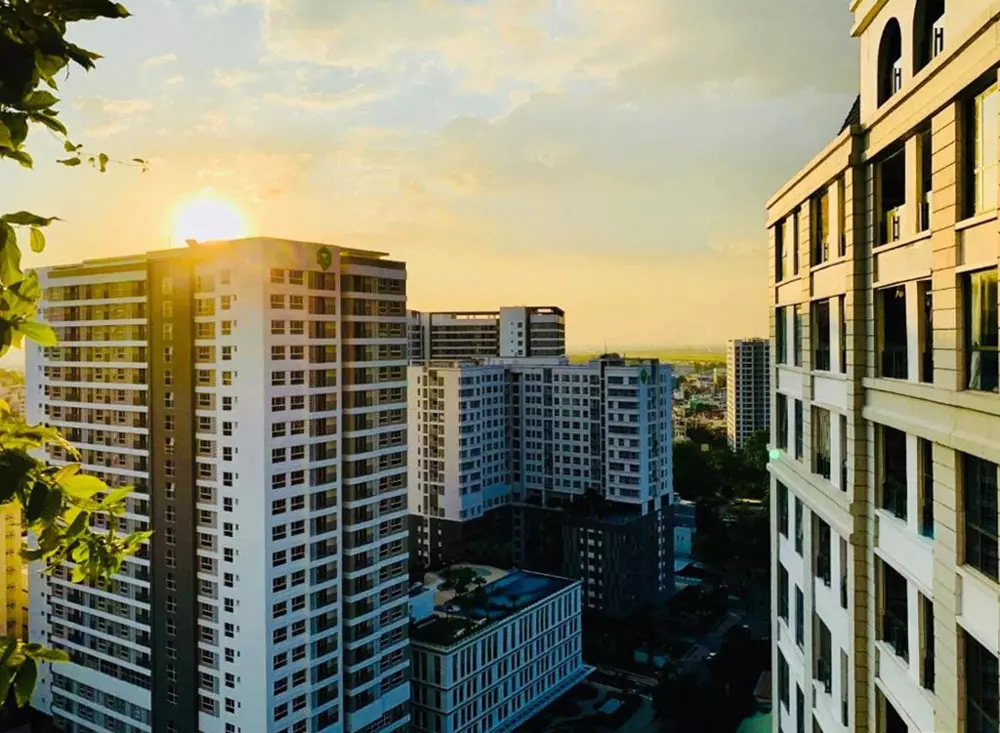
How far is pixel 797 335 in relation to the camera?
1356cm

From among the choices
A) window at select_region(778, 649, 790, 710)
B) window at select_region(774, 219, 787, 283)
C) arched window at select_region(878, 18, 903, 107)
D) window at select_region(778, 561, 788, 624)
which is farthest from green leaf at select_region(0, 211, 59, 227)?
window at select_region(778, 649, 790, 710)

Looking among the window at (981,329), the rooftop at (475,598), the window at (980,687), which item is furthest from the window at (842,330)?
the rooftop at (475,598)

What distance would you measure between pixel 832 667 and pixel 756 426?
117m

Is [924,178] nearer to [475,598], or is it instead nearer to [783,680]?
[783,680]

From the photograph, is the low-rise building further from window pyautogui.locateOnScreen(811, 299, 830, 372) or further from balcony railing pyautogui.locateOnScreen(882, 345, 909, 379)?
balcony railing pyautogui.locateOnScreen(882, 345, 909, 379)

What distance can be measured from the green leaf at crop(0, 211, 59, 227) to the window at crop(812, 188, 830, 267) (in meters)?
11.1

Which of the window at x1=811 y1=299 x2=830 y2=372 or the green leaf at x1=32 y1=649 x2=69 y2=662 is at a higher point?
the window at x1=811 y1=299 x2=830 y2=372

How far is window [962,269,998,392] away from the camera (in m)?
6.71

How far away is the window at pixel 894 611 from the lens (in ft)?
29.6

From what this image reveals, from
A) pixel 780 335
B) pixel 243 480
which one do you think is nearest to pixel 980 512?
pixel 780 335

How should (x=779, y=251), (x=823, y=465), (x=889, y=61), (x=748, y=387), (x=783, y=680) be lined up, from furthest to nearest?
(x=748, y=387), (x=783, y=680), (x=779, y=251), (x=823, y=465), (x=889, y=61)

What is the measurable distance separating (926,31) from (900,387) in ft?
14.3

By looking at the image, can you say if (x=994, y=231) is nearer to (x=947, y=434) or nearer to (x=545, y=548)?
(x=947, y=434)

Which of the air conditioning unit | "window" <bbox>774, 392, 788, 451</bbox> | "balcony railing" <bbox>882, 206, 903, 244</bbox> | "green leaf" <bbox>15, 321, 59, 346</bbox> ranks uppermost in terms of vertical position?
the air conditioning unit
